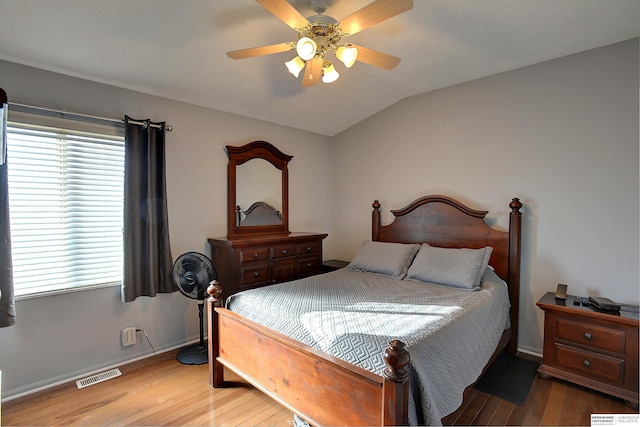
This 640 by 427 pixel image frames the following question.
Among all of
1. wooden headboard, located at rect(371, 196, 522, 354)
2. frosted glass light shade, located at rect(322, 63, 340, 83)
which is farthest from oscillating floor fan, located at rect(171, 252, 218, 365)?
wooden headboard, located at rect(371, 196, 522, 354)

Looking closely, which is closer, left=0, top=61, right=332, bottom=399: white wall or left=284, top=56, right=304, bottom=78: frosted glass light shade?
left=284, top=56, right=304, bottom=78: frosted glass light shade

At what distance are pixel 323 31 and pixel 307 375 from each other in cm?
189

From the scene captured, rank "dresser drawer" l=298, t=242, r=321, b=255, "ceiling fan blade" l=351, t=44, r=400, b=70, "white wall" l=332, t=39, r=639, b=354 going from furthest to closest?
1. "dresser drawer" l=298, t=242, r=321, b=255
2. "white wall" l=332, t=39, r=639, b=354
3. "ceiling fan blade" l=351, t=44, r=400, b=70

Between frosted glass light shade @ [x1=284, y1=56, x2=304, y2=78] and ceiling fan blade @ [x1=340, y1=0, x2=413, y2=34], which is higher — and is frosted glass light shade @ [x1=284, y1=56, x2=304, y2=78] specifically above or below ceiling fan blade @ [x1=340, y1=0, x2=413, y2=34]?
below

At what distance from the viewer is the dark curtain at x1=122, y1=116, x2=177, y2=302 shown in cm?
257

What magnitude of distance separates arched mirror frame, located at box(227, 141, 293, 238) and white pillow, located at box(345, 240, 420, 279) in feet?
3.24

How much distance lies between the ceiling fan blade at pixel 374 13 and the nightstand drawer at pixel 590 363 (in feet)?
8.34

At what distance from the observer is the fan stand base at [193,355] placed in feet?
8.89

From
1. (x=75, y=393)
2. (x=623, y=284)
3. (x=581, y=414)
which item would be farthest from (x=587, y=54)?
(x=75, y=393)

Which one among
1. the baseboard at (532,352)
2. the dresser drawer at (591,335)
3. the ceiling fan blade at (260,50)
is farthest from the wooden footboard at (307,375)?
the baseboard at (532,352)

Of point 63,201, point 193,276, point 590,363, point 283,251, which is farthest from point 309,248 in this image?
point 590,363

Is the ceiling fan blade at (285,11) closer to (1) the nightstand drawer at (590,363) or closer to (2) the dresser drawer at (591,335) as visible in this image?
(2) the dresser drawer at (591,335)

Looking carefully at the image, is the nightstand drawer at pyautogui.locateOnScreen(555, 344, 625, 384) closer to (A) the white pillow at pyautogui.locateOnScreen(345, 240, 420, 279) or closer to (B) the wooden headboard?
(B) the wooden headboard

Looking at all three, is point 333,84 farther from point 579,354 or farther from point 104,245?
point 579,354
